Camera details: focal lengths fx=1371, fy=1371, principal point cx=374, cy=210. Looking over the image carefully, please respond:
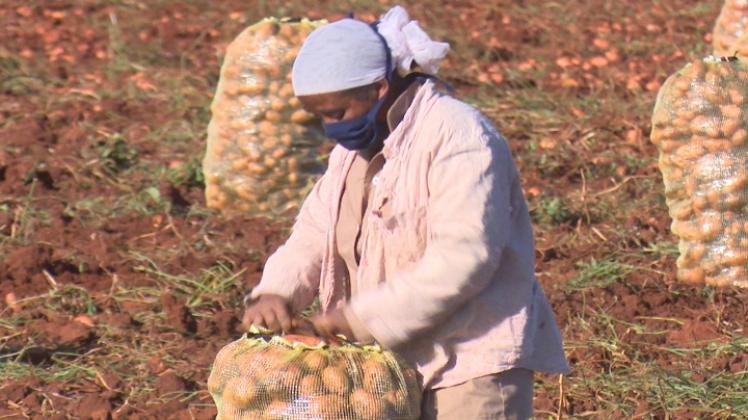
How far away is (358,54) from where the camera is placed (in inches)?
108

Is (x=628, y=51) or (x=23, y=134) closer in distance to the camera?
(x=23, y=134)

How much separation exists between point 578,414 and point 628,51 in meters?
5.21

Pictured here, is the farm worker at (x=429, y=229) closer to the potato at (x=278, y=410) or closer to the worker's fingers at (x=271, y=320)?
the worker's fingers at (x=271, y=320)

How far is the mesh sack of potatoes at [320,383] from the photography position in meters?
2.83

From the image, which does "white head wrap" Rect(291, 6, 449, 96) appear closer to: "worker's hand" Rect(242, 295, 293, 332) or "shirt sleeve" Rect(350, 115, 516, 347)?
"shirt sleeve" Rect(350, 115, 516, 347)

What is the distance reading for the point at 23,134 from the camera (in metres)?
7.26

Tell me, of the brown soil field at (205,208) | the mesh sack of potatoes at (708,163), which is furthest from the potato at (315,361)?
the mesh sack of potatoes at (708,163)

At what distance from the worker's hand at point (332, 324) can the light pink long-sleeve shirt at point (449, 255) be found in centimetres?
4

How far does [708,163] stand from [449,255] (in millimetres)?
2671

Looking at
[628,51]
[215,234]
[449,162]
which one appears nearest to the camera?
[449,162]

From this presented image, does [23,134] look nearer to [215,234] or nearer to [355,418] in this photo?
[215,234]

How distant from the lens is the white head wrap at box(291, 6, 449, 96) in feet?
9.00

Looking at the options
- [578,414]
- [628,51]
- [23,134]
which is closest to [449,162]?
[578,414]

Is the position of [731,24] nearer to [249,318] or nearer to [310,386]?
[249,318]
